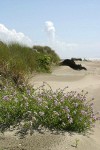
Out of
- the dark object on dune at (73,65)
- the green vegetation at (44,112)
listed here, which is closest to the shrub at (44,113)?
the green vegetation at (44,112)

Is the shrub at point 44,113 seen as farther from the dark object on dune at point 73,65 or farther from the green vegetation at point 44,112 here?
the dark object on dune at point 73,65

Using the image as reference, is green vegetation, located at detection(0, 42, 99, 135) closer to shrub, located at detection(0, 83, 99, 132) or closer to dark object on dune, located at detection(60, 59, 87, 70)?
shrub, located at detection(0, 83, 99, 132)

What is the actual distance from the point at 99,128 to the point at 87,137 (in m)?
0.92

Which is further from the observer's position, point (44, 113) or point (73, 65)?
point (73, 65)

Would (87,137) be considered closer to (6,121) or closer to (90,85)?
(6,121)

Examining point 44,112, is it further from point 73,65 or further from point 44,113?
point 73,65

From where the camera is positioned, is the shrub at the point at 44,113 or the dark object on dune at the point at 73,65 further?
the dark object on dune at the point at 73,65

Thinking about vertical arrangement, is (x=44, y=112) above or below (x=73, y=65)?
below

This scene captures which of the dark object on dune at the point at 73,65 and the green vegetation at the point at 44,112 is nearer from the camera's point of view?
the green vegetation at the point at 44,112

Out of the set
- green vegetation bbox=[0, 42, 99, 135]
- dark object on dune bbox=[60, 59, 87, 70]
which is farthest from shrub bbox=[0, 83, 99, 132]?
dark object on dune bbox=[60, 59, 87, 70]

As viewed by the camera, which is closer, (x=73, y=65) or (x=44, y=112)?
(x=44, y=112)

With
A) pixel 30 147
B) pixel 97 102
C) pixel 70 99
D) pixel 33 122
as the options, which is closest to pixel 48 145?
pixel 30 147

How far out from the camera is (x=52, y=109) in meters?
6.73

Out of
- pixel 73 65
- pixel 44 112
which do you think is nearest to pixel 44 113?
pixel 44 112
